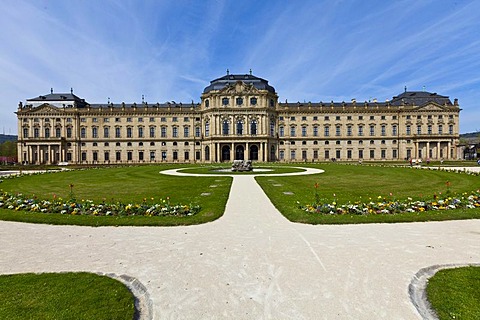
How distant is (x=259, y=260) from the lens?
250 inches

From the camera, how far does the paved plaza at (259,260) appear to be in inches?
178

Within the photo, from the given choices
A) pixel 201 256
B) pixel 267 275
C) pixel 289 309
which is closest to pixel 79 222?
pixel 201 256

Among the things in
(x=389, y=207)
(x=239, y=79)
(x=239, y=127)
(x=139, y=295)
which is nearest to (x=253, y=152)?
(x=239, y=127)

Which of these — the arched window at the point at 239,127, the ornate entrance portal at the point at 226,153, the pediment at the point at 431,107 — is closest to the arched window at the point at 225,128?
the arched window at the point at 239,127

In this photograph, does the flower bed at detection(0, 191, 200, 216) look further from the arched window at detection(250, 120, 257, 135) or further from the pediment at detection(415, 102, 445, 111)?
the pediment at detection(415, 102, 445, 111)

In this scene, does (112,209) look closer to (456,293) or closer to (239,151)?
(456,293)

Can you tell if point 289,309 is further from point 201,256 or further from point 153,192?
point 153,192

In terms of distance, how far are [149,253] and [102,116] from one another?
7564 cm

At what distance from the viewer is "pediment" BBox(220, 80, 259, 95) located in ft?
213

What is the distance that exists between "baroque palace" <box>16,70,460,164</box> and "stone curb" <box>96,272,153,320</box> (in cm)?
6305

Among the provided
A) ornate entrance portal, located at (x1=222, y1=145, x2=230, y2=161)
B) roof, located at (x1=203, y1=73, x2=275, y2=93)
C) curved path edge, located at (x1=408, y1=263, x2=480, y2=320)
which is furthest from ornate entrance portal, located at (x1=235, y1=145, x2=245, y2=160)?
curved path edge, located at (x1=408, y1=263, x2=480, y2=320)

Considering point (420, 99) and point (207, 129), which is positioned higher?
point (420, 99)

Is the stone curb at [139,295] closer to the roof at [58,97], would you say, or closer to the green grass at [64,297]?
the green grass at [64,297]

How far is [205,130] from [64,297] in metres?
65.7
